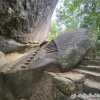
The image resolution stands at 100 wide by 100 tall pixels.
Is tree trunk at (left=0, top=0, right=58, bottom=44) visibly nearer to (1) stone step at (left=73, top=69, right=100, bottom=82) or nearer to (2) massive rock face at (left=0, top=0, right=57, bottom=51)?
(2) massive rock face at (left=0, top=0, right=57, bottom=51)

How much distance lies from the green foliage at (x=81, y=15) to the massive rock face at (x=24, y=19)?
2117 mm

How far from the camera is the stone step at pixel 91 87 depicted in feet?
9.92

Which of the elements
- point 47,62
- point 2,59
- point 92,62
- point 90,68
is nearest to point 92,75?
point 90,68

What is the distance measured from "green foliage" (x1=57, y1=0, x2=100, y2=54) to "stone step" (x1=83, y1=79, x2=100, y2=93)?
366 centimetres

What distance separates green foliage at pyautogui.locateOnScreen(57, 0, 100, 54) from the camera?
26.7ft

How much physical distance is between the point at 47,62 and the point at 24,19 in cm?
159

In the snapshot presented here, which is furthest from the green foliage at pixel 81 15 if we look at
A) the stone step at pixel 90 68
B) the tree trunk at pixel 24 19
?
the stone step at pixel 90 68

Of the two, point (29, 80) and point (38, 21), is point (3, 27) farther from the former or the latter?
point (29, 80)

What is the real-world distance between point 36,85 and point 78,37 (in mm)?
1156

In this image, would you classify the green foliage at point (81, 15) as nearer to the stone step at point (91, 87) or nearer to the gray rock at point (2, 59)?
the gray rock at point (2, 59)

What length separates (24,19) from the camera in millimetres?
4699

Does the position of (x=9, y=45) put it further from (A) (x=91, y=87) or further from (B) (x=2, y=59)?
(A) (x=91, y=87)

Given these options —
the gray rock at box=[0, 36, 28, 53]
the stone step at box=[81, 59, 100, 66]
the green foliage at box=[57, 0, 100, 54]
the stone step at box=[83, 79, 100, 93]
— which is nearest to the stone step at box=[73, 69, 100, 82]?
the stone step at box=[83, 79, 100, 93]

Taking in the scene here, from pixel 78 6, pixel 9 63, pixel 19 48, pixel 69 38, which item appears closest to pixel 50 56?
pixel 69 38
